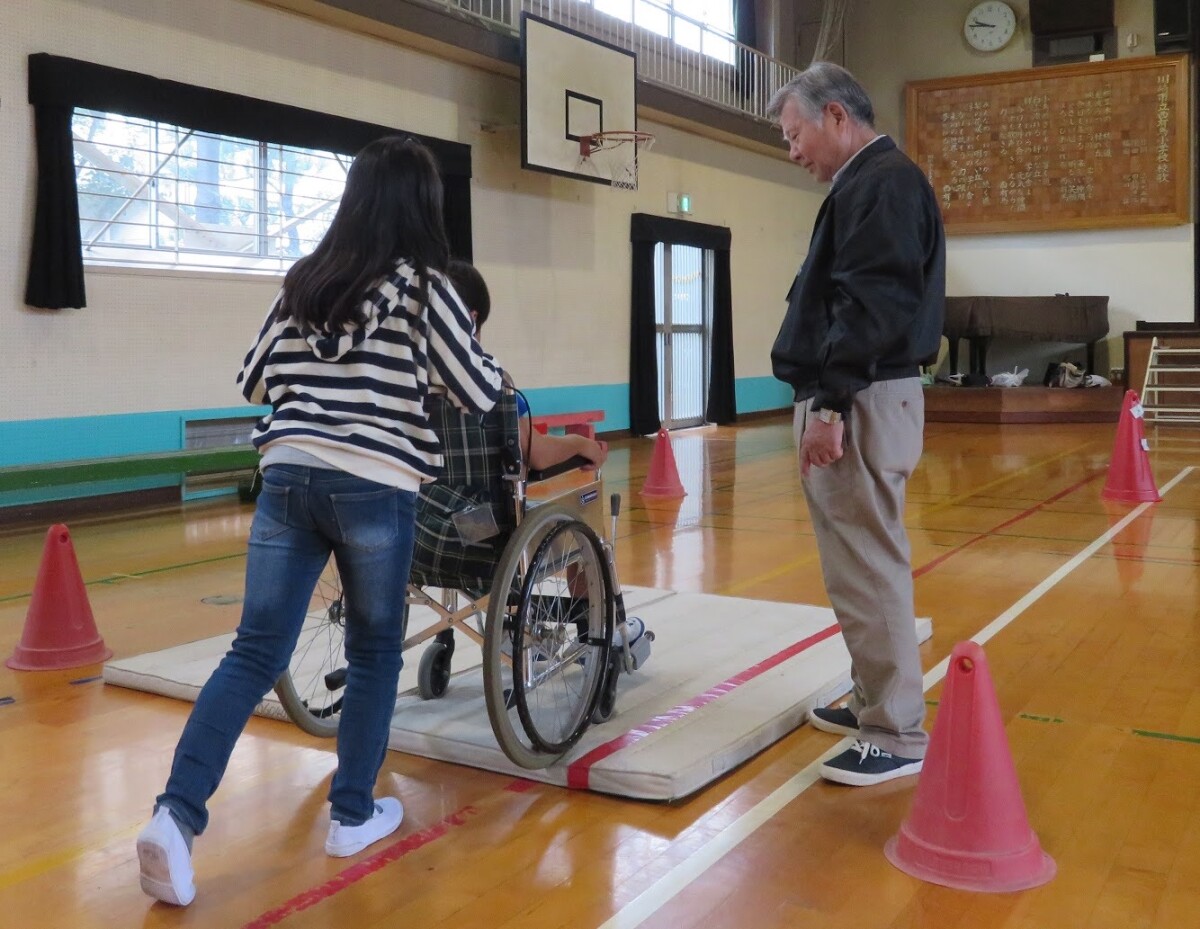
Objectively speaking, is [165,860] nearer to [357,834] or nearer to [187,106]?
[357,834]

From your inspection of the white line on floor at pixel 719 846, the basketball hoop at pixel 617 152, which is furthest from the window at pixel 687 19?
the white line on floor at pixel 719 846

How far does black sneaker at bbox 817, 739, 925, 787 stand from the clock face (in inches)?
473

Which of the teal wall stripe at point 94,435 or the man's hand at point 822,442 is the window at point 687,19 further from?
the man's hand at point 822,442

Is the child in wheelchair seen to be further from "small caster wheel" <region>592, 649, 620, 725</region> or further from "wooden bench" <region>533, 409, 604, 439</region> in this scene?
"wooden bench" <region>533, 409, 604, 439</region>

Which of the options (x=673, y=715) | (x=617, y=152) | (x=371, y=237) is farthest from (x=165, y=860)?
(x=617, y=152)

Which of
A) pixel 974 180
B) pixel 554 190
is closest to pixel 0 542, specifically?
pixel 554 190

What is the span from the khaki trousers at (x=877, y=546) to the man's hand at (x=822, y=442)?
23 mm

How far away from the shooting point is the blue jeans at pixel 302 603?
171 cm

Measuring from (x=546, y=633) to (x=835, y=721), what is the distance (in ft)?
2.23

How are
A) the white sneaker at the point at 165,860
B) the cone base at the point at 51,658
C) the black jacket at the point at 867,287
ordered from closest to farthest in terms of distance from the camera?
the white sneaker at the point at 165,860 < the black jacket at the point at 867,287 < the cone base at the point at 51,658

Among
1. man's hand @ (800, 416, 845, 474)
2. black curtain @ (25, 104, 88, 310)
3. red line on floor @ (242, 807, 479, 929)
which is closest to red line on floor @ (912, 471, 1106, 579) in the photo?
man's hand @ (800, 416, 845, 474)

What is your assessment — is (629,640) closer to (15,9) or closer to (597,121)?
(15,9)

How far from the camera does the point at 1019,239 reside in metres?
12.6

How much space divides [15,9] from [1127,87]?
10.5 m
